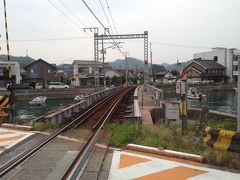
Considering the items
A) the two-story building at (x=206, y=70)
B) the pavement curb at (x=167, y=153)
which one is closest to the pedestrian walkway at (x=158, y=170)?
the pavement curb at (x=167, y=153)

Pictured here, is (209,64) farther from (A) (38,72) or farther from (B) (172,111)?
(B) (172,111)

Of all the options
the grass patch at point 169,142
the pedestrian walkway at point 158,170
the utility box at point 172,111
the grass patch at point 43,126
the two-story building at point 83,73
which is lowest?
the pedestrian walkway at point 158,170

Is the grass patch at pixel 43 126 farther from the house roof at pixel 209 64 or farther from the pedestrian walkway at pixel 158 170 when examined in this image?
the house roof at pixel 209 64

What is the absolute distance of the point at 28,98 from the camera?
2516 inches

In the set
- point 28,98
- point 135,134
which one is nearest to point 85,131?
point 135,134

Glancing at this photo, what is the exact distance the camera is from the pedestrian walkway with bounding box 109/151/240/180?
19.7ft

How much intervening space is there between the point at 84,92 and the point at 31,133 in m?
56.8

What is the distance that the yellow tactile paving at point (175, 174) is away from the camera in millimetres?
5934

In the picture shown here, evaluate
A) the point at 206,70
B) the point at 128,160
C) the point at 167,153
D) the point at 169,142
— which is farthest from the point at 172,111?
the point at 206,70

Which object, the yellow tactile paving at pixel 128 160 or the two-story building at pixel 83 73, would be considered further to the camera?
the two-story building at pixel 83 73

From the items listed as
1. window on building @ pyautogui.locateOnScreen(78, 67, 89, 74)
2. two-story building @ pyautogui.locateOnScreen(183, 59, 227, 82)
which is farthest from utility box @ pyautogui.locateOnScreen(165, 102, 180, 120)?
window on building @ pyautogui.locateOnScreen(78, 67, 89, 74)

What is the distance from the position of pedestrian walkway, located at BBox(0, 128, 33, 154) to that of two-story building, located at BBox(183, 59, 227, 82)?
7998cm

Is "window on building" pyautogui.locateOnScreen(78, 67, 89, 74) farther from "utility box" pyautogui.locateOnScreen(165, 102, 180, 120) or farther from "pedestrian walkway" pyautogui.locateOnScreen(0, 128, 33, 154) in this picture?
"pedestrian walkway" pyautogui.locateOnScreen(0, 128, 33, 154)

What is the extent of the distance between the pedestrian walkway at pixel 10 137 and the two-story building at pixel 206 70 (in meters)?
80.0
